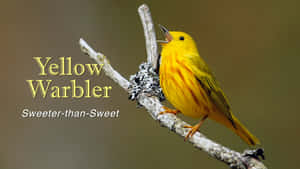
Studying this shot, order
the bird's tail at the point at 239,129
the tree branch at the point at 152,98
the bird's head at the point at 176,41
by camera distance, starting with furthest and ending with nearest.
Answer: the bird's head at the point at 176,41 → the bird's tail at the point at 239,129 → the tree branch at the point at 152,98

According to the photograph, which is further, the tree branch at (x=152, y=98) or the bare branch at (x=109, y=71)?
the bare branch at (x=109, y=71)

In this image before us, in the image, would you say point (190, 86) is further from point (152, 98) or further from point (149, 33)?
point (149, 33)

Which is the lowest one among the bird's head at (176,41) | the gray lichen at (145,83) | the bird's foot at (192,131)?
the bird's foot at (192,131)

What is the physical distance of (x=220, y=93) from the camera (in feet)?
4.81

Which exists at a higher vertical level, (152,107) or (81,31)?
(81,31)

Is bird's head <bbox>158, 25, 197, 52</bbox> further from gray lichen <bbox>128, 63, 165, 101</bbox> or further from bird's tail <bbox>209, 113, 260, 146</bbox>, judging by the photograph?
bird's tail <bbox>209, 113, 260, 146</bbox>

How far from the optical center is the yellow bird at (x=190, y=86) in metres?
1.40

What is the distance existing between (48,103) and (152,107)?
0.65 meters

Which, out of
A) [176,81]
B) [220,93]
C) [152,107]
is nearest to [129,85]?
[152,107]

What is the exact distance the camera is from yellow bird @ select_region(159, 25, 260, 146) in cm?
140

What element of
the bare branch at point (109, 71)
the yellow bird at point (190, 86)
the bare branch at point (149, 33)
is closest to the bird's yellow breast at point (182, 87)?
the yellow bird at point (190, 86)

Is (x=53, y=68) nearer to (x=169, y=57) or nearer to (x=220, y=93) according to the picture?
(x=169, y=57)

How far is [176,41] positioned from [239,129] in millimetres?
405

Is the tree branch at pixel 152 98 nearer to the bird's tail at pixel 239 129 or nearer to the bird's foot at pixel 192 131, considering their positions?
the bird's foot at pixel 192 131
